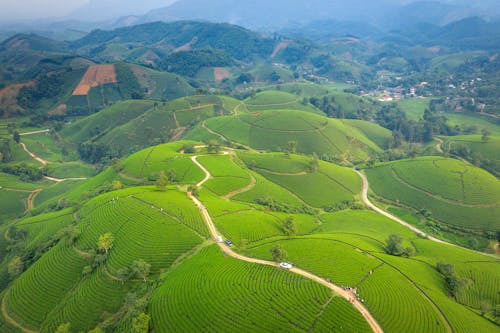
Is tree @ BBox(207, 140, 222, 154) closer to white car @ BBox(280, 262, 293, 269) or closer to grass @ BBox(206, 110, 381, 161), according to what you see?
grass @ BBox(206, 110, 381, 161)

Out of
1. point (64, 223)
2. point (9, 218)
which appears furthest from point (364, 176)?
point (9, 218)

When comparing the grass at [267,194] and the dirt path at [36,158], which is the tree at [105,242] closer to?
the grass at [267,194]

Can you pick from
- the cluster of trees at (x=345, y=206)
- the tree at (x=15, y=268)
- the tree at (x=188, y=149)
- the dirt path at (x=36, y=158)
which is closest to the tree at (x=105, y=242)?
the tree at (x=15, y=268)

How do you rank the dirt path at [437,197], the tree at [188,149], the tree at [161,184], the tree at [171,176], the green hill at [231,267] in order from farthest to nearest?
the tree at [188,149], the tree at [171,176], the dirt path at [437,197], the tree at [161,184], the green hill at [231,267]

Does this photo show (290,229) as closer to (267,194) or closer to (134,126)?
(267,194)

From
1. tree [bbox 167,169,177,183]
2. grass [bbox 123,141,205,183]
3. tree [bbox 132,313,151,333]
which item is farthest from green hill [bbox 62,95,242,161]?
tree [bbox 132,313,151,333]

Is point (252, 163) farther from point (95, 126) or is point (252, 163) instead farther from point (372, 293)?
point (95, 126)
